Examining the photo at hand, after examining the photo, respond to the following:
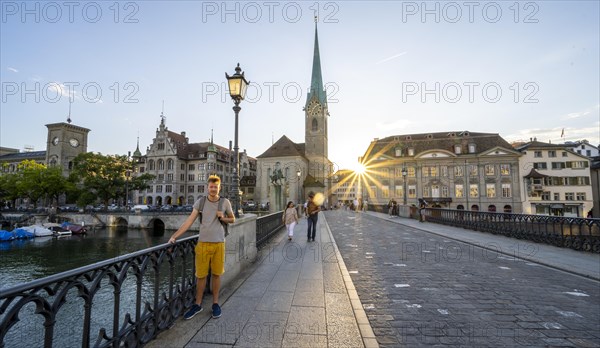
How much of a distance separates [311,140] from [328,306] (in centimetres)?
6319

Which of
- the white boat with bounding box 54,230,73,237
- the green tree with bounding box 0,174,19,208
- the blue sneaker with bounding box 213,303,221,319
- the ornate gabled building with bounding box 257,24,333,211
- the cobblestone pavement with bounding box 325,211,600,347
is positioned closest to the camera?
the cobblestone pavement with bounding box 325,211,600,347

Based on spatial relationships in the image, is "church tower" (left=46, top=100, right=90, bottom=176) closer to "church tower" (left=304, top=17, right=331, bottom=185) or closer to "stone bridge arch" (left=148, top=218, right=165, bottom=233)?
"stone bridge arch" (left=148, top=218, right=165, bottom=233)

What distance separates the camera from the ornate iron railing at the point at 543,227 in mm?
9993

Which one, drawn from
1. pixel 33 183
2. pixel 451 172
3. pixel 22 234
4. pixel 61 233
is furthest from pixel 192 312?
pixel 33 183

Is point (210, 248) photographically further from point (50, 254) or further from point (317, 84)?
point (317, 84)

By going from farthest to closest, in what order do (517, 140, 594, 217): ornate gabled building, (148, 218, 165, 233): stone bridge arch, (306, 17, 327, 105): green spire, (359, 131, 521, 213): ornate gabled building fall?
(306, 17, 327, 105): green spire
(148, 218, 165, 233): stone bridge arch
(359, 131, 521, 213): ornate gabled building
(517, 140, 594, 217): ornate gabled building

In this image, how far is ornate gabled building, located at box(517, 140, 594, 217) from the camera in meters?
44.3

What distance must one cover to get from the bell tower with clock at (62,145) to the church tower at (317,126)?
62683mm

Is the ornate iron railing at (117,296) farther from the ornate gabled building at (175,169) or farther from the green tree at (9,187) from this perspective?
the green tree at (9,187)

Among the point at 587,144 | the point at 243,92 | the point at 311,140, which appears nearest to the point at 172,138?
the point at 311,140

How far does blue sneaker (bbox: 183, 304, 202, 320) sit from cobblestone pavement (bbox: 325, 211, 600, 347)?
2.61 m

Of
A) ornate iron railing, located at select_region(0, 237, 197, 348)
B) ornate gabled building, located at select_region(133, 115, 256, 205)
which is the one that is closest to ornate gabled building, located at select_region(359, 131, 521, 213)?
ornate gabled building, located at select_region(133, 115, 256, 205)

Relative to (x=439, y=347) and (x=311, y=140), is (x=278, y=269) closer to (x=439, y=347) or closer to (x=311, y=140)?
(x=439, y=347)

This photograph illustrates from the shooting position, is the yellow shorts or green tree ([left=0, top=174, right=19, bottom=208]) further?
green tree ([left=0, top=174, right=19, bottom=208])
